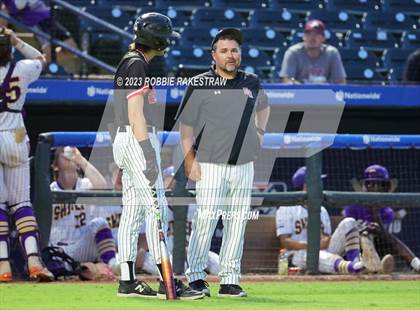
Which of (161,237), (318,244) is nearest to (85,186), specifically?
(318,244)

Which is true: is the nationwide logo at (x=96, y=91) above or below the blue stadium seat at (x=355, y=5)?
below

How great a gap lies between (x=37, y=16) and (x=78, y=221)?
3.41 meters

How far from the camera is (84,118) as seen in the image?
10.7 m

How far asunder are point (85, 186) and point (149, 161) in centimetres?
271

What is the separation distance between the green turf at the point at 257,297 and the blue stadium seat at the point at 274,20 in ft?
17.1

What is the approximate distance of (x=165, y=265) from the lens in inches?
245

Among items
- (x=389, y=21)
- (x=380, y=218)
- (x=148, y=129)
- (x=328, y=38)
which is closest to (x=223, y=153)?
(x=148, y=129)

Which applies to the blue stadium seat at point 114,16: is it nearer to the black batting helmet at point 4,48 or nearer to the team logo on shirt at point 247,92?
the black batting helmet at point 4,48

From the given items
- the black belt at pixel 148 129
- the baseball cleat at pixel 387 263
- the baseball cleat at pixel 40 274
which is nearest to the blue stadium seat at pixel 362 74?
the baseball cleat at pixel 387 263

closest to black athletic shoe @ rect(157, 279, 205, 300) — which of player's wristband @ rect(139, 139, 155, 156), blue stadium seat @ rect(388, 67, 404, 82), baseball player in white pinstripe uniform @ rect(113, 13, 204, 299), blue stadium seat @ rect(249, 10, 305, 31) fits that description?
baseball player in white pinstripe uniform @ rect(113, 13, 204, 299)

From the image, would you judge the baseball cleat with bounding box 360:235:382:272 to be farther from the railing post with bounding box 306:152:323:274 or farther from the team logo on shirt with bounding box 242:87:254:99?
the team logo on shirt with bounding box 242:87:254:99

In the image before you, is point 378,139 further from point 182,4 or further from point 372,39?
point 182,4

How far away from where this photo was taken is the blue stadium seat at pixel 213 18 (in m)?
12.4

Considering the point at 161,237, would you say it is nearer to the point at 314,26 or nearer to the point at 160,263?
the point at 160,263
